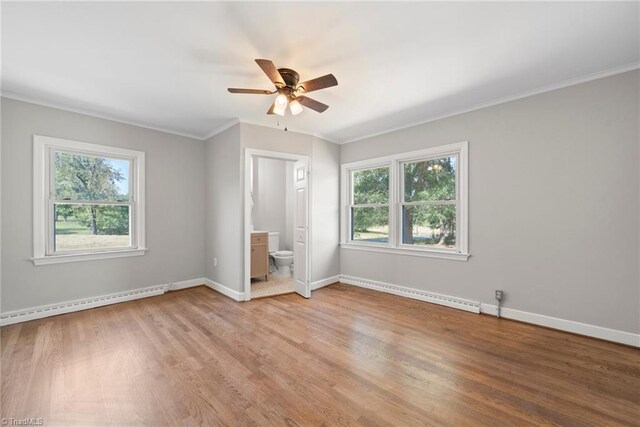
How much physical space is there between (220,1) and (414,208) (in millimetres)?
3445

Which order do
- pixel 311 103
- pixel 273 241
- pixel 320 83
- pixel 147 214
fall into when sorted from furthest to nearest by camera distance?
pixel 273 241, pixel 147 214, pixel 311 103, pixel 320 83

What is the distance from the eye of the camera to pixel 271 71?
7.05 ft

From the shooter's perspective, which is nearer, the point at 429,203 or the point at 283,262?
the point at 429,203

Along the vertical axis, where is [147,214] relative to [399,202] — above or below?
below

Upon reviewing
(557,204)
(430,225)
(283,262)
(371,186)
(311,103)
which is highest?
(311,103)

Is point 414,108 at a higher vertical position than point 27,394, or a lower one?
higher

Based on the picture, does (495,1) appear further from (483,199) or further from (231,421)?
(231,421)

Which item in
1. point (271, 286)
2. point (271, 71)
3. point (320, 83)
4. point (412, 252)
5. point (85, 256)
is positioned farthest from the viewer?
point (271, 286)

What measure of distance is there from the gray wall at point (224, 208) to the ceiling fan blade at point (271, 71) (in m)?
1.71

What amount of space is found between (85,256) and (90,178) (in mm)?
1070

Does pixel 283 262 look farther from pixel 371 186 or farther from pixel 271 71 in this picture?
pixel 271 71

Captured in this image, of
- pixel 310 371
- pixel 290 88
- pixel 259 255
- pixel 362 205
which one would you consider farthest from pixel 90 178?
pixel 362 205

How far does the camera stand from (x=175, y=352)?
2.46m

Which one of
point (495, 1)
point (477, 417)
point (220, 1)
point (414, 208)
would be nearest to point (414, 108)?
point (414, 208)
